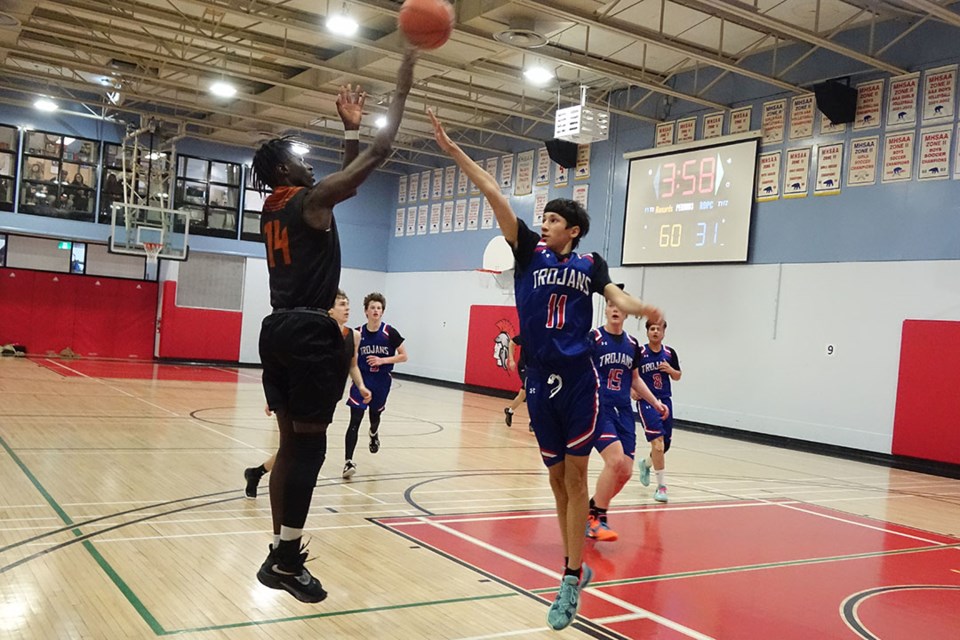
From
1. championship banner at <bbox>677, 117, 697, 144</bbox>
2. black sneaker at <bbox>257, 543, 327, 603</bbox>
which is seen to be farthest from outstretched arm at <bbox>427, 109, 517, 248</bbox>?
championship banner at <bbox>677, 117, 697, 144</bbox>

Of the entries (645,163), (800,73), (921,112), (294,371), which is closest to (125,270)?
(645,163)

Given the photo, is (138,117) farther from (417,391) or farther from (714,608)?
(714,608)

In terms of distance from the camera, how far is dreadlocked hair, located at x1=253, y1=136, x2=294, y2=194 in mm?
3822

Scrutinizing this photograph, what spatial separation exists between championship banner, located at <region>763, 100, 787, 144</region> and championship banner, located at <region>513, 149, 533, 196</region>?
276 inches

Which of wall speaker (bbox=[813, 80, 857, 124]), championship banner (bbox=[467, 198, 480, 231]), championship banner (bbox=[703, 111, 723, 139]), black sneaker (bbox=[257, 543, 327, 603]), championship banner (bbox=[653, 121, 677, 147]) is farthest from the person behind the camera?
championship banner (bbox=[467, 198, 480, 231])

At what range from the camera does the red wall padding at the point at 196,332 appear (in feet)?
78.5

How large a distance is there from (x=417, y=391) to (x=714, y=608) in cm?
1654

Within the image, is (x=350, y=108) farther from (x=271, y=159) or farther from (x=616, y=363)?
(x=616, y=363)

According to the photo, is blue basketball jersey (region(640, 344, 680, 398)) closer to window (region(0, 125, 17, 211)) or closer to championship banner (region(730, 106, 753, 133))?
championship banner (region(730, 106, 753, 133))

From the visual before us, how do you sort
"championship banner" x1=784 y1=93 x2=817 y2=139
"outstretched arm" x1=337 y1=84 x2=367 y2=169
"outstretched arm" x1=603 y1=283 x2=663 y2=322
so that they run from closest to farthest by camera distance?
"outstretched arm" x1=337 y1=84 x2=367 y2=169
"outstretched arm" x1=603 y1=283 x2=663 y2=322
"championship banner" x1=784 y1=93 x2=817 y2=139

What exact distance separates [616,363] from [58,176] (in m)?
19.9

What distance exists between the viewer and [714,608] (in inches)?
189

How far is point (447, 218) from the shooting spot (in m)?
24.3

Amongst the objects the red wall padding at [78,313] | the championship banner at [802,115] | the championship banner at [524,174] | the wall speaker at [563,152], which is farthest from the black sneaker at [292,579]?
the red wall padding at [78,313]
